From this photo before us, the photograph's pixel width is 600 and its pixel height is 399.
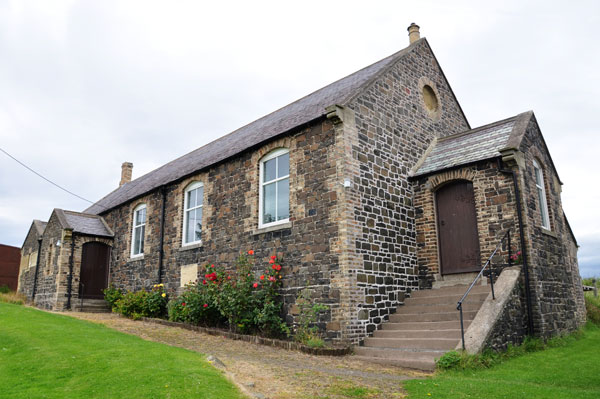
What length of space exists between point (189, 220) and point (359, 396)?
37.0ft

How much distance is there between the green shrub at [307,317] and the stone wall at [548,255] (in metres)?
5.12

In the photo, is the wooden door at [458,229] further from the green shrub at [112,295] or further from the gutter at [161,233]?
the green shrub at [112,295]

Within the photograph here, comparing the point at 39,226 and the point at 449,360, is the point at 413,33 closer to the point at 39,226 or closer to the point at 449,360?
the point at 449,360

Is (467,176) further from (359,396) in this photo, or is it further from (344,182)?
(359,396)

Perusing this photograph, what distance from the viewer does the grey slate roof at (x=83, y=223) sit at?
66.2ft

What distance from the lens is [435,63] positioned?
53.0 feet

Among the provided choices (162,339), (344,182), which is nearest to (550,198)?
(344,182)

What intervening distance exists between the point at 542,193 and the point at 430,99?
491 cm

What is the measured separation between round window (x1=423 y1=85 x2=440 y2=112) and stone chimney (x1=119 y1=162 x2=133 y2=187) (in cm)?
2339

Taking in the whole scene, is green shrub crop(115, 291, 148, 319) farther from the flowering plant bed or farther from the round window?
the round window

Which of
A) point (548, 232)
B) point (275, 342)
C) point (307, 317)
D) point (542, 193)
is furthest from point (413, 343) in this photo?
A: point (542, 193)

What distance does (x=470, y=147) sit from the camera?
41.9 ft

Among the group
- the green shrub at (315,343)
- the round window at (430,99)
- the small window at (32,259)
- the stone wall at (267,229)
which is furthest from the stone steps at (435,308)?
the small window at (32,259)

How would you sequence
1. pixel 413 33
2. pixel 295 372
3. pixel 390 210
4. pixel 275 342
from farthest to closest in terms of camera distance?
1. pixel 413 33
2. pixel 390 210
3. pixel 275 342
4. pixel 295 372
